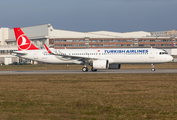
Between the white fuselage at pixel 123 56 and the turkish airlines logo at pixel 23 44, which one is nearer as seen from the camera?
the white fuselage at pixel 123 56

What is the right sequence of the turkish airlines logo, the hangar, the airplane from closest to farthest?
the airplane, the turkish airlines logo, the hangar

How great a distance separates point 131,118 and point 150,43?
13082 centimetres

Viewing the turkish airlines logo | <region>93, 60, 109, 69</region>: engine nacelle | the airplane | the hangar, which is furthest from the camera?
the hangar


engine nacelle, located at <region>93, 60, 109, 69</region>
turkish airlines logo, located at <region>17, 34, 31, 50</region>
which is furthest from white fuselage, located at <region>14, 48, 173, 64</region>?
turkish airlines logo, located at <region>17, 34, 31, 50</region>

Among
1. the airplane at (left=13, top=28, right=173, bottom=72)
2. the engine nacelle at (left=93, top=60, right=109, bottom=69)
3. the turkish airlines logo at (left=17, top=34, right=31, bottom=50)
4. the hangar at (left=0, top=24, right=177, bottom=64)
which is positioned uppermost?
the hangar at (left=0, top=24, right=177, bottom=64)

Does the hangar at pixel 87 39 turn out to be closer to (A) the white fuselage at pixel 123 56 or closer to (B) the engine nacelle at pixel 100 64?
(A) the white fuselage at pixel 123 56

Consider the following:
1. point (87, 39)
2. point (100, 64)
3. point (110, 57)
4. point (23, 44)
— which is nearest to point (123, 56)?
point (110, 57)

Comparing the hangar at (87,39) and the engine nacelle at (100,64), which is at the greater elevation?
the hangar at (87,39)

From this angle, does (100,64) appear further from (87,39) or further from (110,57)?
(87,39)

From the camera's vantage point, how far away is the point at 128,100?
48.4 ft

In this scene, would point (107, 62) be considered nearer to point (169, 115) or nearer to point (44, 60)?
point (44, 60)

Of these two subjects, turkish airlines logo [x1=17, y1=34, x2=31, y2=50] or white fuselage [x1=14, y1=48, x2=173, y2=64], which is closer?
white fuselage [x1=14, y1=48, x2=173, y2=64]

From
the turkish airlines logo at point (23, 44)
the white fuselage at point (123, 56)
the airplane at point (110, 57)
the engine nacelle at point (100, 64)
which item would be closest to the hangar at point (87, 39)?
the turkish airlines logo at point (23, 44)

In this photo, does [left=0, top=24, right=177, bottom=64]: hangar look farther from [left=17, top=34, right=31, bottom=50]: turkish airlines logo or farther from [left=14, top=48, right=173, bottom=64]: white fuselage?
[left=14, top=48, right=173, bottom=64]: white fuselage
